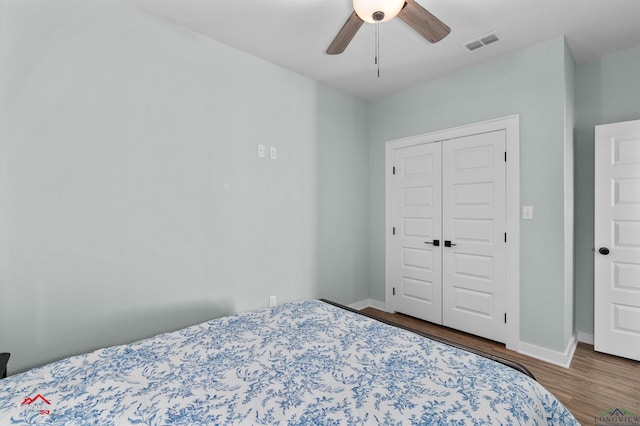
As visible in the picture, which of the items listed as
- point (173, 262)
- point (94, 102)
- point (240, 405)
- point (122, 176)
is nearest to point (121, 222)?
point (122, 176)

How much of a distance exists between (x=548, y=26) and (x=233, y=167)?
266 cm

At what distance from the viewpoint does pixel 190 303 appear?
7.57ft

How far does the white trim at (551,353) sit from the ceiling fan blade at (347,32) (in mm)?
2818

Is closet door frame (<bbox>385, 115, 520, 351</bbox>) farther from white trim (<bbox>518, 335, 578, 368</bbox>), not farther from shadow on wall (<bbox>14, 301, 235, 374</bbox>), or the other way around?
shadow on wall (<bbox>14, 301, 235, 374</bbox>)

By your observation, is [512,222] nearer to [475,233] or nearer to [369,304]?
[475,233]

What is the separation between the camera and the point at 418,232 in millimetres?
3344

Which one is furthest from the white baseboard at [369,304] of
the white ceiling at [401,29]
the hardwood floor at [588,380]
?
the white ceiling at [401,29]

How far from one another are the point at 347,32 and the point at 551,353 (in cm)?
288

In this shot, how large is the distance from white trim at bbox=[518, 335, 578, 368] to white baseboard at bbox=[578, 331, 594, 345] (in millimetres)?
162

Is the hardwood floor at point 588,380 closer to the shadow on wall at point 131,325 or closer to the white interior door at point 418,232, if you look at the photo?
the white interior door at point 418,232

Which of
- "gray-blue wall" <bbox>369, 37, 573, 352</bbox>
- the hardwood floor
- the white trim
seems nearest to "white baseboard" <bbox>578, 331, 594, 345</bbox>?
the hardwood floor

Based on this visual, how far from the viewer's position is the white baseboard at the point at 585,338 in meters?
2.74

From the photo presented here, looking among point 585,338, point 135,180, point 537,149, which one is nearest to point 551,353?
point 585,338

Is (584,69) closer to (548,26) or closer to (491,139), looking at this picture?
(548,26)
